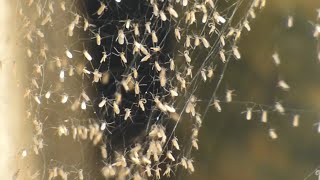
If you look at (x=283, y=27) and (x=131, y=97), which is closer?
(x=283, y=27)

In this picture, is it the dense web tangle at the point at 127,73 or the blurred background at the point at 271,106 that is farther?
the dense web tangle at the point at 127,73

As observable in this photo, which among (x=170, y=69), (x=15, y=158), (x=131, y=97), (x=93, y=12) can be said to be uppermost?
(x=93, y=12)

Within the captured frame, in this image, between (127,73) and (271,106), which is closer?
(271,106)

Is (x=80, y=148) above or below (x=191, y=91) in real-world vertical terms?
below

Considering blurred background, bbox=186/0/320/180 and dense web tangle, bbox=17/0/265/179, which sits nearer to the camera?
blurred background, bbox=186/0/320/180

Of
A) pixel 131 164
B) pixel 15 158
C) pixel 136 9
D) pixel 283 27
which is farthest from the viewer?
pixel 15 158

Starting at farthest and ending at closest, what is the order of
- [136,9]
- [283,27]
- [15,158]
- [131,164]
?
[15,158] → [131,164] → [136,9] → [283,27]

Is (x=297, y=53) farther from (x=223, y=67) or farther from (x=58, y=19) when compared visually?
(x=58, y=19)

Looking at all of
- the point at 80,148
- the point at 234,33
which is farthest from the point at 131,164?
the point at 234,33
